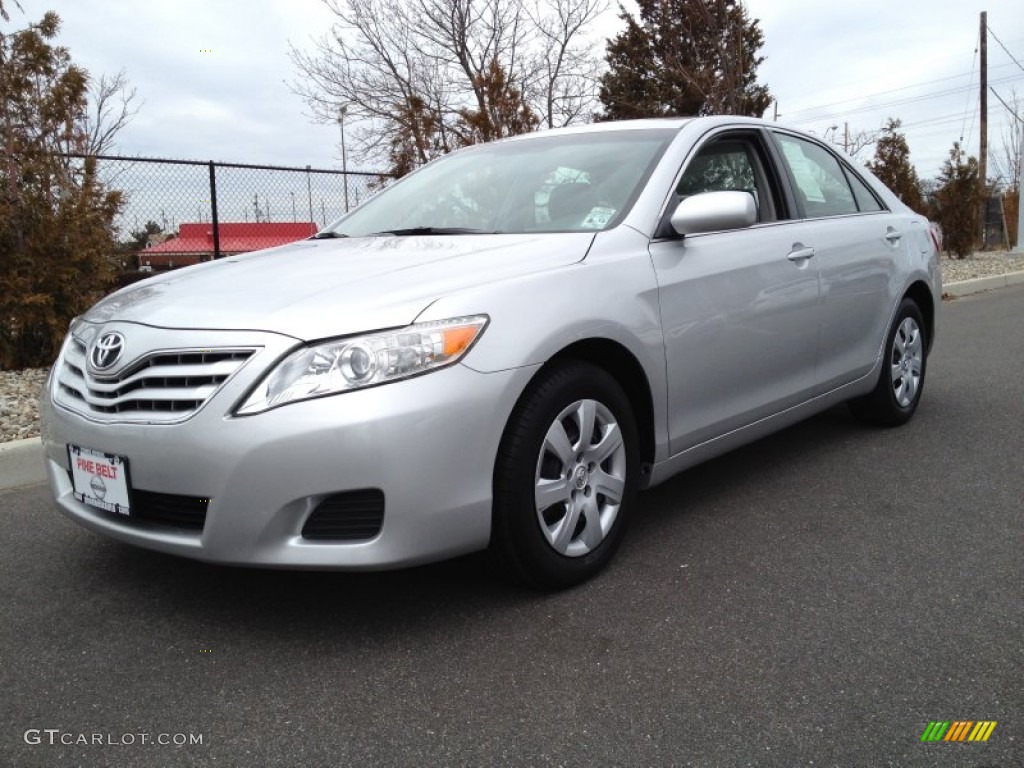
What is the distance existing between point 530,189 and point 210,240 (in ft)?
23.2

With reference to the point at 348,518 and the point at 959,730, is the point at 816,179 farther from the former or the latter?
the point at 348,518

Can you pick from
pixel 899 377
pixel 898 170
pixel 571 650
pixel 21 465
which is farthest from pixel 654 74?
pixel 571 650

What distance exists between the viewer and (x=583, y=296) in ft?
8.81

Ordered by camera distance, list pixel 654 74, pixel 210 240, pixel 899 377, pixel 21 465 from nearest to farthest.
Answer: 1. pixel 21 465
2. pixel 899 377
3. pixel 210 240
4. pixel 654 74

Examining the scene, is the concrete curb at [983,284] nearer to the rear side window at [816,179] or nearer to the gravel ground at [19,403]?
the rear side window at [816,179]

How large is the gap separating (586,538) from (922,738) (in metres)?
1.11

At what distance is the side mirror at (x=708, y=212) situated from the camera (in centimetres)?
299

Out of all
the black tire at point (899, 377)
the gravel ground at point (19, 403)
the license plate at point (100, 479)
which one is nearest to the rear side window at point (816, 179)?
the black tire at point (899, 377)

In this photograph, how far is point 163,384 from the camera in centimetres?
237

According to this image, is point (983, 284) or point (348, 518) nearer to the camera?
point (348, 518)

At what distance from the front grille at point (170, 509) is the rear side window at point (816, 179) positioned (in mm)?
2929

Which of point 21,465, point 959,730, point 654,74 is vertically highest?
point 654,74

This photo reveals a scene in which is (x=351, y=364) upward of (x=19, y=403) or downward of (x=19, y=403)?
upward

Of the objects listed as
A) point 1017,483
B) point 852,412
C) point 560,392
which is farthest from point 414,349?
point 852,412
